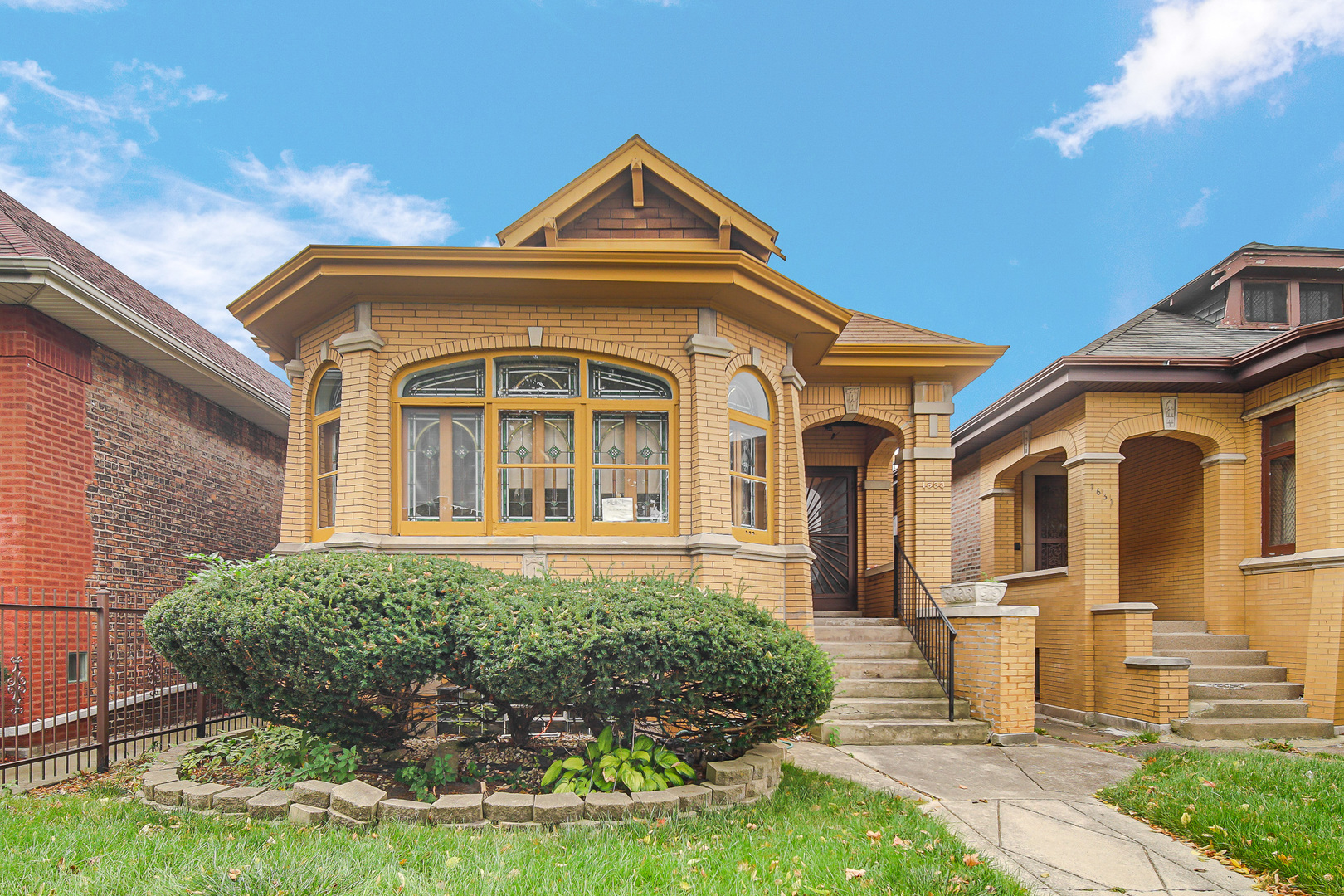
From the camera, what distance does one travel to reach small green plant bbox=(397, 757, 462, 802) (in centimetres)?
475

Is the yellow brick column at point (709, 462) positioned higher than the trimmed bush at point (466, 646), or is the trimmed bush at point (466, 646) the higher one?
the yellow brick column at point (709, 462)

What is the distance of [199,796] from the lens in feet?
15.6

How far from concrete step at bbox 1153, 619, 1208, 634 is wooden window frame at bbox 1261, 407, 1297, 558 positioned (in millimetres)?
1180

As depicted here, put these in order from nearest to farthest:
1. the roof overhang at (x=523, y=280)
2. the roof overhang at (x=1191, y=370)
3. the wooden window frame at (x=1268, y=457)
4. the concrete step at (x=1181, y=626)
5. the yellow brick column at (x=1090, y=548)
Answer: the roof overhang at (x=523, y=280) → the roof overhang at (x=1191, y=370) → the wooden window frame at (x=1268, y=457) → the yellow brick column at (x=1090, y=548) → the concrete step at (x=1181, y=626)

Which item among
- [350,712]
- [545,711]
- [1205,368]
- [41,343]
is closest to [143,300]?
[41,343]

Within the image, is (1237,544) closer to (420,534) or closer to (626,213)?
(626,213)

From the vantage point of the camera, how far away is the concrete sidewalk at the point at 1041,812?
4121mm

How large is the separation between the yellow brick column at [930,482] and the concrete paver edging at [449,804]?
252 inches

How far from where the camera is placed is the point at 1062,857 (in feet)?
14.4

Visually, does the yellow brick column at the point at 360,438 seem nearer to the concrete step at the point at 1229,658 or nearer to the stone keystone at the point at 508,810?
the stone keystone at the point at 508,810

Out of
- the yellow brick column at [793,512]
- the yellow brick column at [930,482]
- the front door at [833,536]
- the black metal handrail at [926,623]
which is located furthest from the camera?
the front door at [833,536]

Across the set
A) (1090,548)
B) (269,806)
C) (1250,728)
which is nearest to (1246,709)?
(1250,728)

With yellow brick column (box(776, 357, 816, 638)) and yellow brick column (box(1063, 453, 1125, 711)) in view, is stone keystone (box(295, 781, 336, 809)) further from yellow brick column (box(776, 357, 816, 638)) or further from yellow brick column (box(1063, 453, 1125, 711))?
yellow brick column (box(1063, 453, 1125, 711))

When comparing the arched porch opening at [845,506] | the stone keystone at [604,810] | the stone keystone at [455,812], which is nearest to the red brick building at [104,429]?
the stone keystone at [455,812]
